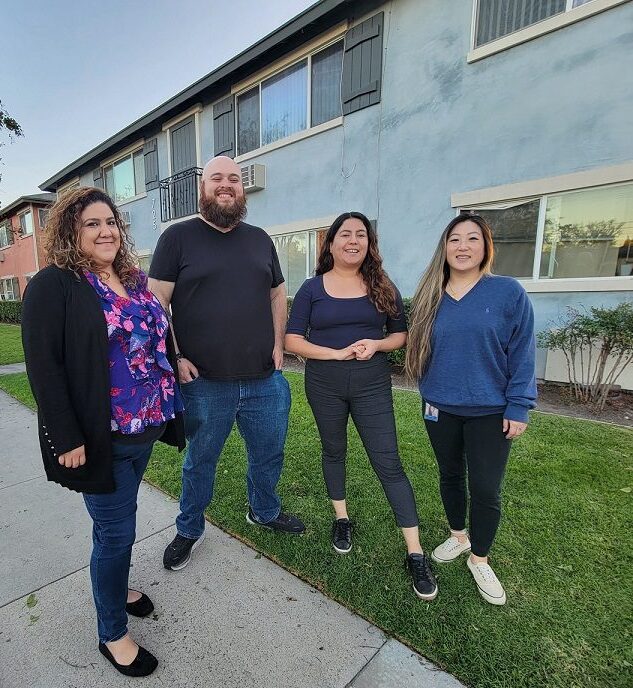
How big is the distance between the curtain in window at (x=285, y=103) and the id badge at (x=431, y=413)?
25.8ft

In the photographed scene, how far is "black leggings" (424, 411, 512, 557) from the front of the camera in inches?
74.7

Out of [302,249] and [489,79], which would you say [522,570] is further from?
[302,249]

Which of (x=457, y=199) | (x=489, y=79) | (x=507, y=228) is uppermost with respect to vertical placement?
(x=489, y=79)

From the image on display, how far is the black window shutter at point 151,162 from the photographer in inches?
486

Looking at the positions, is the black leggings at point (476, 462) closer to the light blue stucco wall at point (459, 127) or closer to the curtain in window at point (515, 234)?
the light blue stucco wall at point (459, 127)

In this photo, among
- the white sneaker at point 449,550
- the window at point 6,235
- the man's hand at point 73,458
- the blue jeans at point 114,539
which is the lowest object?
the white sneaker at point 449,550

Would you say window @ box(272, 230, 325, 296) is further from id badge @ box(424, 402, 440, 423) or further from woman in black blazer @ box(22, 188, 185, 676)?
woman in black blazer @ box(22, 188, 185, 676)

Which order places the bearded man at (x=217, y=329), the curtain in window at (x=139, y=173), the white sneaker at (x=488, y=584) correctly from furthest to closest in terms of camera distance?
the curtain in window at (x=139, y=173)
the bearded man at (x=217, y=329)
the white sneaker at (x=488, y=584)

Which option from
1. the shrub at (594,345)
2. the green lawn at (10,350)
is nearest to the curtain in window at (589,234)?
the shrub at (594,345)

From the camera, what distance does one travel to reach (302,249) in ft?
28.6

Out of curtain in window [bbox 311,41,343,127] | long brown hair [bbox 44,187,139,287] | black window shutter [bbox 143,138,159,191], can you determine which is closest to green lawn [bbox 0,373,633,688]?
long brown hair [bbox 44,187,139,287]

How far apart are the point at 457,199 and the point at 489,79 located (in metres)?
1.62

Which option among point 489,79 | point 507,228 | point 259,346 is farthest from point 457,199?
point 259,346

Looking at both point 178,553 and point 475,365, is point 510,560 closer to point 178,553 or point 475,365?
point 475,365
